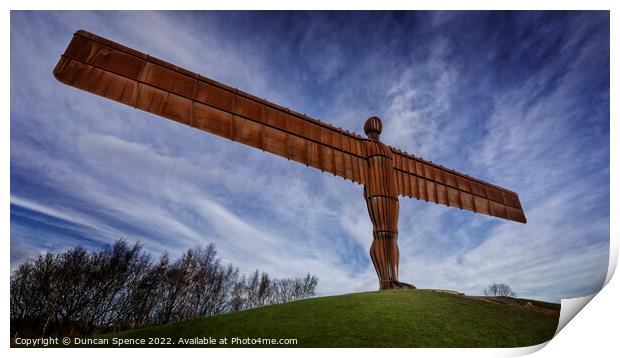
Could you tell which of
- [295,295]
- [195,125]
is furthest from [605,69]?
[295,295]

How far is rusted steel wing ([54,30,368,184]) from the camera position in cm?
813

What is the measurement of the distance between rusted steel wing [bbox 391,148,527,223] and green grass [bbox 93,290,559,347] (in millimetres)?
3031

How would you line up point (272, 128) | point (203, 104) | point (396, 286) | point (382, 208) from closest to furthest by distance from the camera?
point (203, 104), point (396, 286), point (272, 128), point (382, 208)

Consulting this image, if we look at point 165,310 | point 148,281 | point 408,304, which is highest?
point 148,281

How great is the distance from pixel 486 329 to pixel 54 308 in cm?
1254

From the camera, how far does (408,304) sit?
834cm

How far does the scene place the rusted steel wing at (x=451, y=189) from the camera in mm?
11023

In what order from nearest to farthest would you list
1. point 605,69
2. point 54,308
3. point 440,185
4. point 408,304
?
point 408,304
point 605,69
point 440,185
point 54,308

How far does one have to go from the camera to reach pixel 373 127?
11070 millimetres

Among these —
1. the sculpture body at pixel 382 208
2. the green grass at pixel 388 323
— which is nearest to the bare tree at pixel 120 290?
the green grass at pixel 388 323

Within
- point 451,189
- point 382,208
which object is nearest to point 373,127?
point 382,208

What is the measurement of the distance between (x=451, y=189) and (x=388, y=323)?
546 cm

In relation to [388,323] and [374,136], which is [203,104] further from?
[388,323]
